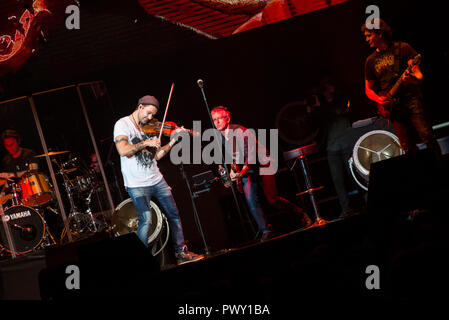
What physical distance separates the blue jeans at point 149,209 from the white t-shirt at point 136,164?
8 cm

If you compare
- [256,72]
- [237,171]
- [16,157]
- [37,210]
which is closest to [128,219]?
[237,171]

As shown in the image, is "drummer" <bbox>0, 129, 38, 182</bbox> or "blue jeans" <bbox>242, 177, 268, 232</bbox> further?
"drummer" <bbox>0, 129, 38, 182</bbox>

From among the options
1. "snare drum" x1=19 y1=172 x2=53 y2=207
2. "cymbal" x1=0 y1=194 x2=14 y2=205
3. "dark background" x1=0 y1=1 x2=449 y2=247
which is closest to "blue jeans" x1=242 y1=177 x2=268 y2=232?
"dark background" x1=0 y1=1 x2=449 y2=247

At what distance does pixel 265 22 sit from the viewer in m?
6.42

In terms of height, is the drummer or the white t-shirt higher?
the drummer

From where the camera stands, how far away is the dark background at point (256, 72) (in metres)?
6.81

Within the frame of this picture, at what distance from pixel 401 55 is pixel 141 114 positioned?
341cm

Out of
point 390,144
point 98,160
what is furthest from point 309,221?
point 98,160

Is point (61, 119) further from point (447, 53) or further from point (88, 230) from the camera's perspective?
point (447, 53)

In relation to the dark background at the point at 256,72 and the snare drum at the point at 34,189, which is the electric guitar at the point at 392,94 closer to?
the dark background at the point at 256,72

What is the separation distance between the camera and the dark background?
22.4ft

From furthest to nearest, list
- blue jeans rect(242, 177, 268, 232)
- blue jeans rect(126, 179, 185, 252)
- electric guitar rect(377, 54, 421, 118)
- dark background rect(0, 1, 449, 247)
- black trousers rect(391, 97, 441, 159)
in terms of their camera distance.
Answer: dark background rect(0, 1, 449, 247)
blue jeans rect(242, 177, 268, 232)
electric guitar rect(377, 54, 421, 118)
black trousers rect(391, 97, 441, 159)
blue jeans rect(126, 179, 185, 252)

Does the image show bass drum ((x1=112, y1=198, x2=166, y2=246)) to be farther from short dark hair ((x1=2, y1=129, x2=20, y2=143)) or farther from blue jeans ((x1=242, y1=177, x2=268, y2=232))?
short dark hair ((x1=2, y1=129, x2=20, y2=143))

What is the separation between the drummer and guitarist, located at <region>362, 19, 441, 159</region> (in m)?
5.27
